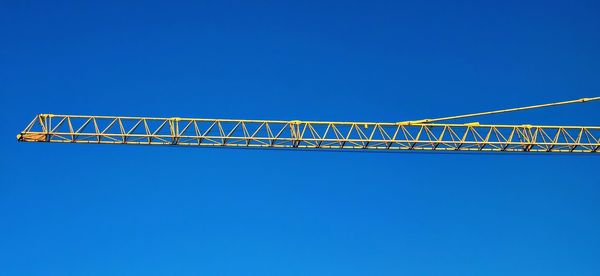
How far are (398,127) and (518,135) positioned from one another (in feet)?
32.3

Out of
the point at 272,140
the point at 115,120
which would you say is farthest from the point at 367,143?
the point at 115,120

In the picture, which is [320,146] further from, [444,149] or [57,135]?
[57,135]

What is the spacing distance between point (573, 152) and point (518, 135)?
5.99 m

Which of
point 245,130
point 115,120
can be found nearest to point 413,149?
point 245,130

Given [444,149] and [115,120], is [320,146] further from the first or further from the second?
[115,120]

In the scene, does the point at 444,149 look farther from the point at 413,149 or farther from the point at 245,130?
the point at 245,130

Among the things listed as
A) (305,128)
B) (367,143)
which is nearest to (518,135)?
(367,143)

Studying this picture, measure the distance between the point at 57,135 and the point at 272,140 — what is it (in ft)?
55.2

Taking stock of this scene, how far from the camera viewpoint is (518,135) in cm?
7881

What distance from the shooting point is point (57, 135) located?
7512cm

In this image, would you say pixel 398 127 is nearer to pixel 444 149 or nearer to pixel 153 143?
pixel 444 149

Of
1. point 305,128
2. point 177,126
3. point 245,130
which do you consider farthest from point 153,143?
point 305,128

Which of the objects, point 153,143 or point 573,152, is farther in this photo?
point 573,152

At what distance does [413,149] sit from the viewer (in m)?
79.1
